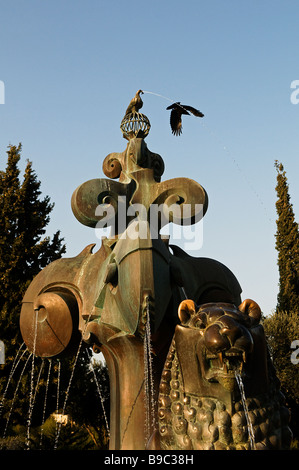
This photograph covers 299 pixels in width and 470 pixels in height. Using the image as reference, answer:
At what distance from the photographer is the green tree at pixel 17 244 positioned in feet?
42.2

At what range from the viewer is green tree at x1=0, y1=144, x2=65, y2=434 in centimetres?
1286

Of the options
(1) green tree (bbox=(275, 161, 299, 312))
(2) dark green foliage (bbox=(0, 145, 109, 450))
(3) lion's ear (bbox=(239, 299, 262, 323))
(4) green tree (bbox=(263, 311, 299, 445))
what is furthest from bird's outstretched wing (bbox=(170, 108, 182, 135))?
(1) green tree (bbox=(275, 161, 299, 312))

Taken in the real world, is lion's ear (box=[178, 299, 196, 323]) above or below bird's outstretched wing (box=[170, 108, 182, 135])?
below

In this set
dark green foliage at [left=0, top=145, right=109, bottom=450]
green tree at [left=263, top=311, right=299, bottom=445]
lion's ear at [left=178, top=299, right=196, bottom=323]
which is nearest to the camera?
lion's ear at [left=178, top=299, right=196, bottom=323]

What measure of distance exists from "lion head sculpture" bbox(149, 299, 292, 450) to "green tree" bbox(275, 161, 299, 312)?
15597 millimetres

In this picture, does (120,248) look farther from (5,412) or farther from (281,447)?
(5,412)

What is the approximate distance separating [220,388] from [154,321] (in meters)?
2.43

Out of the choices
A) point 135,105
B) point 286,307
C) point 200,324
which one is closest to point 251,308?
point 200,324

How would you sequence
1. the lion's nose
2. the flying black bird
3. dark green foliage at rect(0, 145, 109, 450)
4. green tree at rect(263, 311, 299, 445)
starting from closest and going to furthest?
the lion's nose
the flying black bird
dark green foliage at rect(0, 145, 109, 450)
green tree at rect(263, 311, 299, 445)

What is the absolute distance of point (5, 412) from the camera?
39.3ft

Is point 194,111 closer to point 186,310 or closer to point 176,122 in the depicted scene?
point 176,122

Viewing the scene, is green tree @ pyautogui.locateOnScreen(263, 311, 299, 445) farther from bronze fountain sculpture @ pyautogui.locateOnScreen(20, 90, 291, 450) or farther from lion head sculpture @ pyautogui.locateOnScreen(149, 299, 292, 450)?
lion head sculpture @ pyautogui.locateOnScreen(149, 299, 292, 450)
